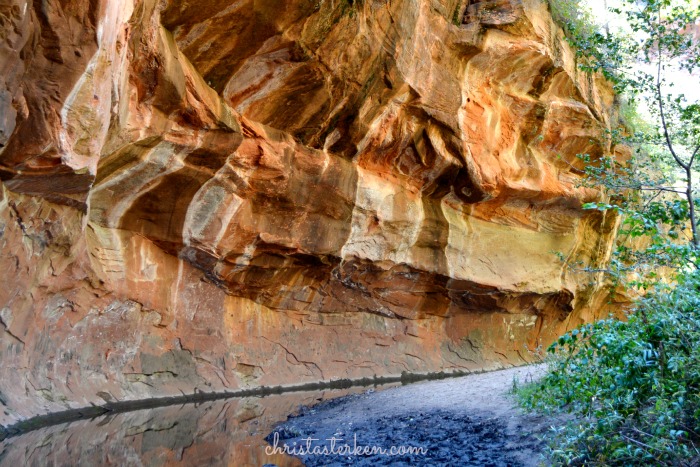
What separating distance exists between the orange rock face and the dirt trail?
355 centimetres

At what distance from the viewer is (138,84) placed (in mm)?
8727

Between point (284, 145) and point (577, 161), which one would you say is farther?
point (577, 161)

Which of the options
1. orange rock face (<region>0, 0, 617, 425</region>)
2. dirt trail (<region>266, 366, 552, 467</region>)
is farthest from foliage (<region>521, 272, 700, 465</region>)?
orange rock face (<region>0, 0, 617, 425</region>)

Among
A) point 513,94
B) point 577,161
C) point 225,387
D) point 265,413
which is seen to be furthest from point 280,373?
point 577,161

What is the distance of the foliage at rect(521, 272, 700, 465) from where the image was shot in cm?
412

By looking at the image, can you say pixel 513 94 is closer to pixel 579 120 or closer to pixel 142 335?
pixel 579 120

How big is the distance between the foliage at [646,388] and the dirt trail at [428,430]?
40.4 inches

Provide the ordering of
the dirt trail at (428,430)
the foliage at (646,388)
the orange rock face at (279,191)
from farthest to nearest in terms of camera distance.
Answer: the orange rock face at (279,191) < the dirt trail at (428,430) < the foliage at (646,388)

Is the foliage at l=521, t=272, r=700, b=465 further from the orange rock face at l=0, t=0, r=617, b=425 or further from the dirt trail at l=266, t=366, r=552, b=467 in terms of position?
the orange rock face at l=0, t=0, r=617, b=425

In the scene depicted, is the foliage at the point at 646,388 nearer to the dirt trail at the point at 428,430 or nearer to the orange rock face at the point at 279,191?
the dirt trail at the point at 428,430

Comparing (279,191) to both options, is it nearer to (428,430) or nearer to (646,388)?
(428,430)

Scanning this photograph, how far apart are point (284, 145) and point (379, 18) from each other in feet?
10.4

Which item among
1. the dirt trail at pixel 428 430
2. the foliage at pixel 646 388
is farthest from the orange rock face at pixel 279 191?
the foliage at pixel 646 388

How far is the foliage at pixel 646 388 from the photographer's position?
4.12 metres
